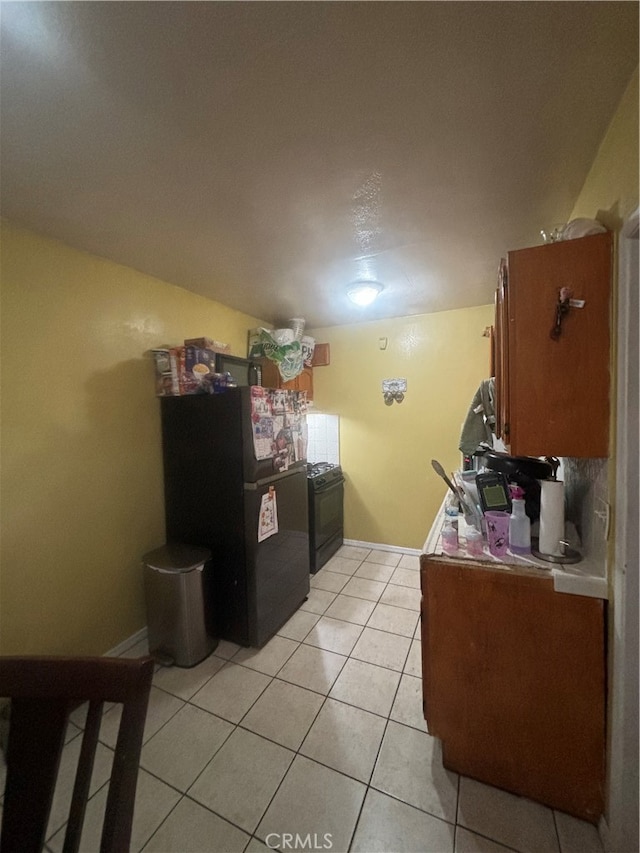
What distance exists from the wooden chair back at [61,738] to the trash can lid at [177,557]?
1171 mm

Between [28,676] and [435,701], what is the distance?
4.47ft

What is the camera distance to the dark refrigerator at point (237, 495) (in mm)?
1901

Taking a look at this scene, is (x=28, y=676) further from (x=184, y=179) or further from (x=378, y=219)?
(x=378, y=219)

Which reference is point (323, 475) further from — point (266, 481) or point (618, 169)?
point (618, 169)

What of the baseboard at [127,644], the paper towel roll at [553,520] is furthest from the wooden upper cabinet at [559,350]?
the baseboard at [127,644]

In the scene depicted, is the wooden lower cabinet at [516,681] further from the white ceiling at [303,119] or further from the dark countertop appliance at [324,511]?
the dark countertop appliance at [324,511]

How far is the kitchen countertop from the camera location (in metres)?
1.08

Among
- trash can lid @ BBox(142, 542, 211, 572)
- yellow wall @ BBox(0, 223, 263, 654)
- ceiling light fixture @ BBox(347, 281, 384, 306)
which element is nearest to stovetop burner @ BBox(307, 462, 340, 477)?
trash can lid @ BBox(142, 542, 211, 572)

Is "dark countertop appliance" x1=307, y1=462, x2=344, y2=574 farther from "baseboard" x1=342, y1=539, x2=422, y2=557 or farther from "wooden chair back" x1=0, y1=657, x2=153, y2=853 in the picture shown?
"wooden chair back" x1=0, y1=657, x2=153, y2=853

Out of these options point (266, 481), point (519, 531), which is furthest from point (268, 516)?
point (519, 531)

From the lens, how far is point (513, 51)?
81 cm

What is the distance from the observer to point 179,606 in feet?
5.96

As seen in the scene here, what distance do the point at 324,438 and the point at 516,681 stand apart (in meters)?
2.59

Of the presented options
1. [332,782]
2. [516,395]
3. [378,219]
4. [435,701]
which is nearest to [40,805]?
[332,782]
